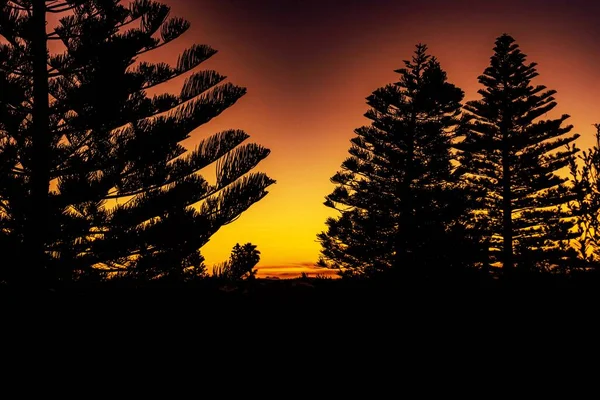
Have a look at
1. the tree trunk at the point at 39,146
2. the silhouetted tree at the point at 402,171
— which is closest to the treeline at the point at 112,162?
the tree trunk at the point at 39,146

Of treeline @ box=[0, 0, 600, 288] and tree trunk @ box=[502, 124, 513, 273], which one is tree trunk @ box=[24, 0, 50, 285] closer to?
treeline @ box=[0, 0, 600, 288]

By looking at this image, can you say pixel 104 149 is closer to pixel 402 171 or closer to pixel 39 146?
pixel 39 146

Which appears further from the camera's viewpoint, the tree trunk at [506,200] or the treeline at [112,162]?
the tree trunk at [506,200]

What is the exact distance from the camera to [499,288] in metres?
5.01

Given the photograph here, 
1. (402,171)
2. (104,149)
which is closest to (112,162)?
(104,149)

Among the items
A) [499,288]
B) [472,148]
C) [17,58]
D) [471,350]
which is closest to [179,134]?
[17,58]

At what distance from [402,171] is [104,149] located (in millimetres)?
13809

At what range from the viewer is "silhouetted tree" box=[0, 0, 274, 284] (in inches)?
332

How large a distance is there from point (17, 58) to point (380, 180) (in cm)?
1466

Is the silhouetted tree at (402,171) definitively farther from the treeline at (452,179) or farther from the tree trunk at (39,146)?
the tree trunk at (39,146)

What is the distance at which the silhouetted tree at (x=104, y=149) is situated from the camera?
845cm

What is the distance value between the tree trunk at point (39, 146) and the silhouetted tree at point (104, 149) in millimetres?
16

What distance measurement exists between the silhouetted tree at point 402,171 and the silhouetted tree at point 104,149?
472 inches

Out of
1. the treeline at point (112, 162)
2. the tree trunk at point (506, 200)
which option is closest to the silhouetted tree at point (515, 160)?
the tree trunk at point (506, 200)
